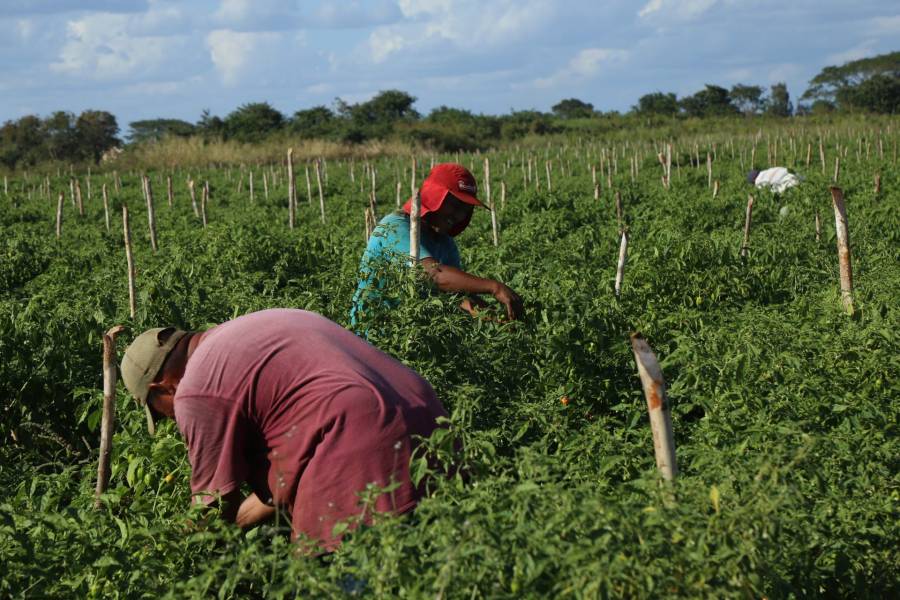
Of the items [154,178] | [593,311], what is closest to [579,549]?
[593,311]

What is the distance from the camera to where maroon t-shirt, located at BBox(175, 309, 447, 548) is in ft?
9.50

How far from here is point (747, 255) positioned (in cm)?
780

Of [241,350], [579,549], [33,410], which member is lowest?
[33,410]

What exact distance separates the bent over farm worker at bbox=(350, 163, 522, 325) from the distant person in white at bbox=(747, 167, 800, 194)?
10565 mm

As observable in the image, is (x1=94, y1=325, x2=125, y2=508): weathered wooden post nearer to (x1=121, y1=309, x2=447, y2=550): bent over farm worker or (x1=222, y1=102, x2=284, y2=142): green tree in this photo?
(x1=121, y1=309, x2=447, y2=550): bent over farm worker

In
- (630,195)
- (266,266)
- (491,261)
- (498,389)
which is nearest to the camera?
(498,389)

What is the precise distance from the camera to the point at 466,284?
4.82m

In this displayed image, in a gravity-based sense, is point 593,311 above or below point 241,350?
below

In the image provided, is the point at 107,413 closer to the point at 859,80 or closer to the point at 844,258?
the point at 844,258

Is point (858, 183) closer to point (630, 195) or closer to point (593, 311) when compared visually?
point (630, 195)

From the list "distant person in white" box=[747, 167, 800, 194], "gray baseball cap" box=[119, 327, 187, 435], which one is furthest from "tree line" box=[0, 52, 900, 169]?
"gray baseball cap" box=[119, 327, 187, 435]

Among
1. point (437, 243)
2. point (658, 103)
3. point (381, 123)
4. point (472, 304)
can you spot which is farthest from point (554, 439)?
point (658, 103)

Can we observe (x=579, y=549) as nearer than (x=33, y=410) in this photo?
Yes

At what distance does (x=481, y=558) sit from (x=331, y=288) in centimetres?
392
